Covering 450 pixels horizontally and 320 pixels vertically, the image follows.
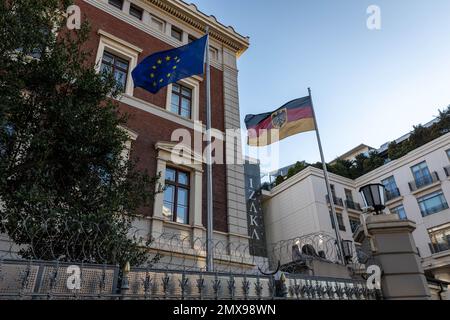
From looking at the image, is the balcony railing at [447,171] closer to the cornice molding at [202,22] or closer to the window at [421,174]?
the window at [421,174]

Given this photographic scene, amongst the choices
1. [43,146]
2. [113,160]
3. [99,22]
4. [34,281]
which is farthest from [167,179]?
[34,281]

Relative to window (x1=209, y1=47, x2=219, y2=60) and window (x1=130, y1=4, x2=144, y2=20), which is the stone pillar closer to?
window (x1=209, y1=47, x2=219, y2=60)

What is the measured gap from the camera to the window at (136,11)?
15.3m

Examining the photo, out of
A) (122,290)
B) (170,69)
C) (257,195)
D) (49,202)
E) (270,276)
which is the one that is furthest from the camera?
→ (257,195)

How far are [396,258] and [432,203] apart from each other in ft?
98.5

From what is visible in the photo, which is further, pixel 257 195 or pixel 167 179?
pixel 257 195

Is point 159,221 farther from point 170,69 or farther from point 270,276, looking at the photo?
point 270,276

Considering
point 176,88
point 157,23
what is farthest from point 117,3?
point 176,88

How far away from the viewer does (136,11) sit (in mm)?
15477

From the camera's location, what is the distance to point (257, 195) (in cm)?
1966

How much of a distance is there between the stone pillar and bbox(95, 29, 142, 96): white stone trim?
1013 cm

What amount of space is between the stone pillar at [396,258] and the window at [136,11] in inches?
551

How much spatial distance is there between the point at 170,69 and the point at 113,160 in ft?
11.7

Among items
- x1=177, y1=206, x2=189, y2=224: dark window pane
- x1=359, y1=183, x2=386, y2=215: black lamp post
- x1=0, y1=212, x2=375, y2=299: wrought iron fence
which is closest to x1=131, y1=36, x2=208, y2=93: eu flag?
x1=177, y1=206, x2=189, y2=224: dark window pane
